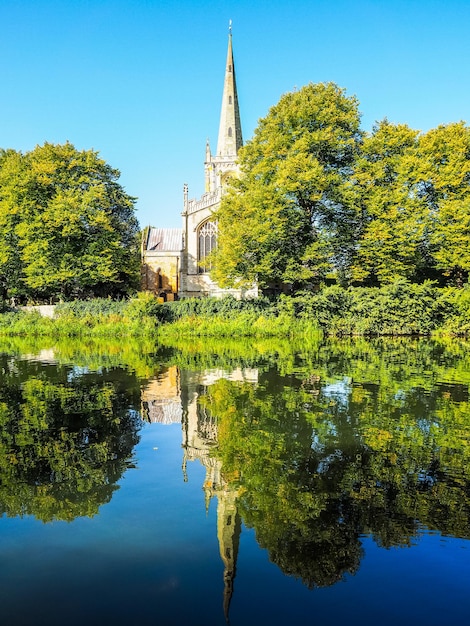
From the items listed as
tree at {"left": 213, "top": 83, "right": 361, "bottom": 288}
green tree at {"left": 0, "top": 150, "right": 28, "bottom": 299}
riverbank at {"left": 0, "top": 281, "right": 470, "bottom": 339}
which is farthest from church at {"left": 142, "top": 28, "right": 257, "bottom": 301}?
green tree at {"left": 0, "top": 150, "right": 28, "bottom": 299}

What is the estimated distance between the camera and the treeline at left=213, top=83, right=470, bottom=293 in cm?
2798

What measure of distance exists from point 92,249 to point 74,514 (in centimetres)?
2927

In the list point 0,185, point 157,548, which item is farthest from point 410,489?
point 0,185

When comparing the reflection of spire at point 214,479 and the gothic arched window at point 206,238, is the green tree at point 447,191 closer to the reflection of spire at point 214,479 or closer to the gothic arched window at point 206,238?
the gothic arched window at point 206,238

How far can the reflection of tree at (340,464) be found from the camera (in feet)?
15.2

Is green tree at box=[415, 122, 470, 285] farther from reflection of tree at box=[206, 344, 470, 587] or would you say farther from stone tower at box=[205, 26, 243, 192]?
stone tower at box=[205, 26, 243, 192]

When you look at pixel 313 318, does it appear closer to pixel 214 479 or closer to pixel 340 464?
pixel 340 464

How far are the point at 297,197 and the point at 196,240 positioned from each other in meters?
17.0

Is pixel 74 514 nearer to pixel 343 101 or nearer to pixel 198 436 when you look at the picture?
pixel 198 436

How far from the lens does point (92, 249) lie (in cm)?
3275

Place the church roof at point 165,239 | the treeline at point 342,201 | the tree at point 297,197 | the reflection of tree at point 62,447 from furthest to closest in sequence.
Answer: the church roof at point 165,239
the treeline at point 342,201
the tree at point 297,197
the reflection of tree at point 62,447

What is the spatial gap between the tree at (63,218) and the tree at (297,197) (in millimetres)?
8230

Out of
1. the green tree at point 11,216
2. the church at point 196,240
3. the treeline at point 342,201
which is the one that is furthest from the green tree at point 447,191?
the green tree at point 11,216

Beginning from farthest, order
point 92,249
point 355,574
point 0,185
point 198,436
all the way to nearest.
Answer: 1. point 0,185
2. point 92,249
3. point 198,436
4. point 355,574
